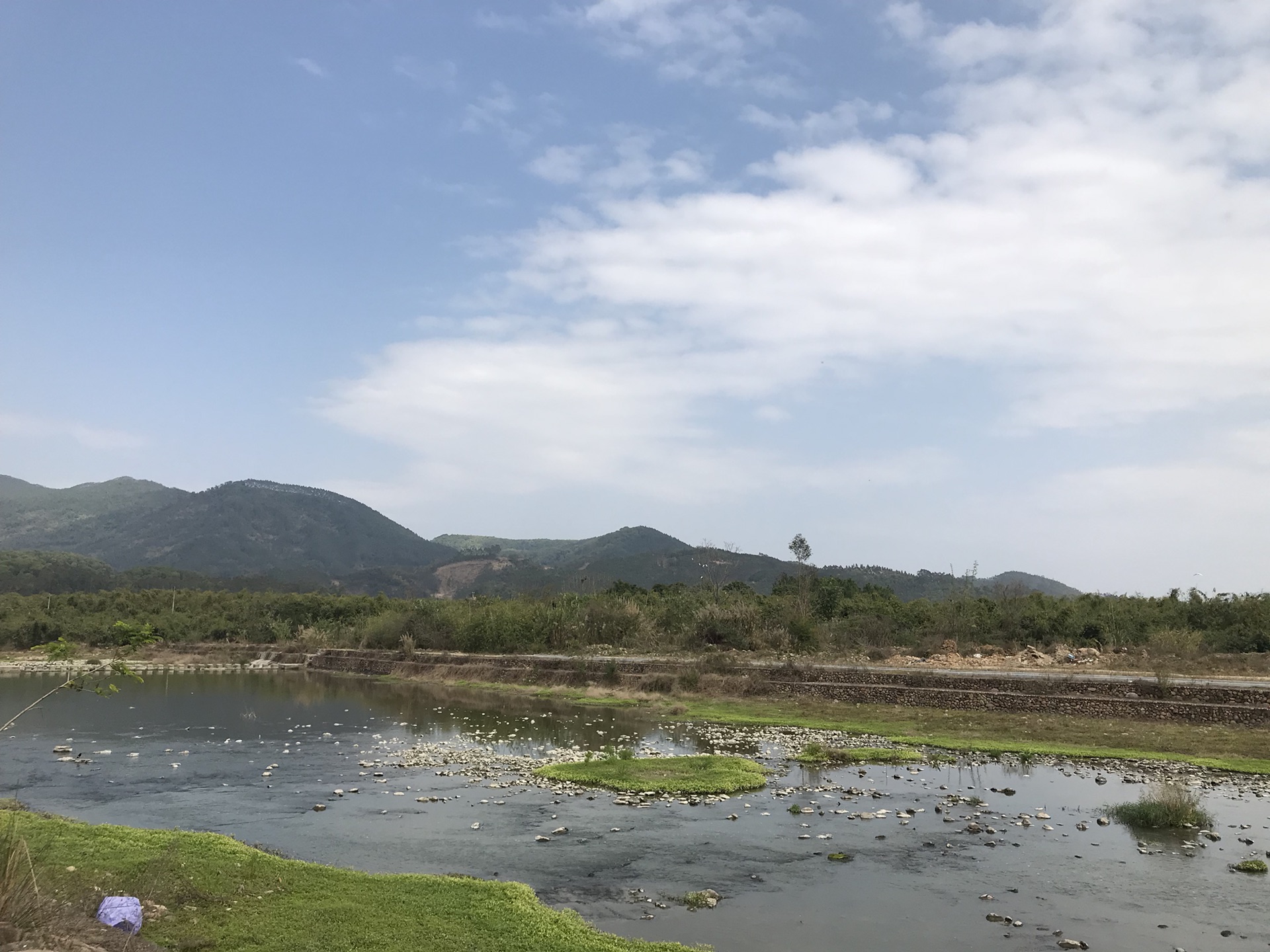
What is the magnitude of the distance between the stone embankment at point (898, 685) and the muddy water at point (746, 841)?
29.4ft

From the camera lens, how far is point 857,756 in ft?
83.1

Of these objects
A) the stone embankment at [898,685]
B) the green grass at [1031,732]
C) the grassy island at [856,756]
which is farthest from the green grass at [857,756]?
the stone embankment at [898,685]

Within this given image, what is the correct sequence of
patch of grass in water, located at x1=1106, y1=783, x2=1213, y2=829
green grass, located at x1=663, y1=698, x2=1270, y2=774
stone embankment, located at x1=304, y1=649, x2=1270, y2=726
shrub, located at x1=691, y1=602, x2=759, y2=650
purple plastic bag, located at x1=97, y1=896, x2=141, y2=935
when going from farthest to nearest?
1. shrub, located at x1=691, y1=602, x2=759, y2=650
2. stone embankment, located at x1=304, y1=649, x2=1270, y2=726
3. green grass, located at x1=663, y1=698, x2=1270, y2=774
4. patch of grass in water, located at x1=1106, y1=783, x2=1213, y2=829
5. purple plastic bag, located at x1=97, y1=896, x2=141, y2=935

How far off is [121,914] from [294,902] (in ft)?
8.37

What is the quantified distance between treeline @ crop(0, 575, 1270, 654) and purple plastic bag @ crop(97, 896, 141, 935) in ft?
138

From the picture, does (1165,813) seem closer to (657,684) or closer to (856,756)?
(856,756)

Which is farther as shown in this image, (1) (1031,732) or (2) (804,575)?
(2) (804,575)

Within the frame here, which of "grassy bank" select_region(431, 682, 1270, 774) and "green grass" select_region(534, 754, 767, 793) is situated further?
"grassy bank" select_region(431, 682, 1270, 774)

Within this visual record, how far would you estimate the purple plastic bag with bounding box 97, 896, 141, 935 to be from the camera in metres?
9.20

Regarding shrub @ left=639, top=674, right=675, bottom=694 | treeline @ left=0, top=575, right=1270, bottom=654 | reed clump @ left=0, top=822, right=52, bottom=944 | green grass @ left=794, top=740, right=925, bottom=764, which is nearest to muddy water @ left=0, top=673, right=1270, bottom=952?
green grass @ left=794, top=740, right=925, bottom=764

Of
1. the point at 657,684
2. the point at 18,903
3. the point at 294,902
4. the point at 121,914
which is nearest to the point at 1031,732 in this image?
the point at 657,684

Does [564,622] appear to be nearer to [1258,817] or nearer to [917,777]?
[917,777]

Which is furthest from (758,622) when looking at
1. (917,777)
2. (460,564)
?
(460,564)

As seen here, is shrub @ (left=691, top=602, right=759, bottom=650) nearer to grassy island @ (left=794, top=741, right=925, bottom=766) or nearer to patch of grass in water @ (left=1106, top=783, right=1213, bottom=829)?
grassy island @ (left=794, top=741, right=925, bottom=766)
